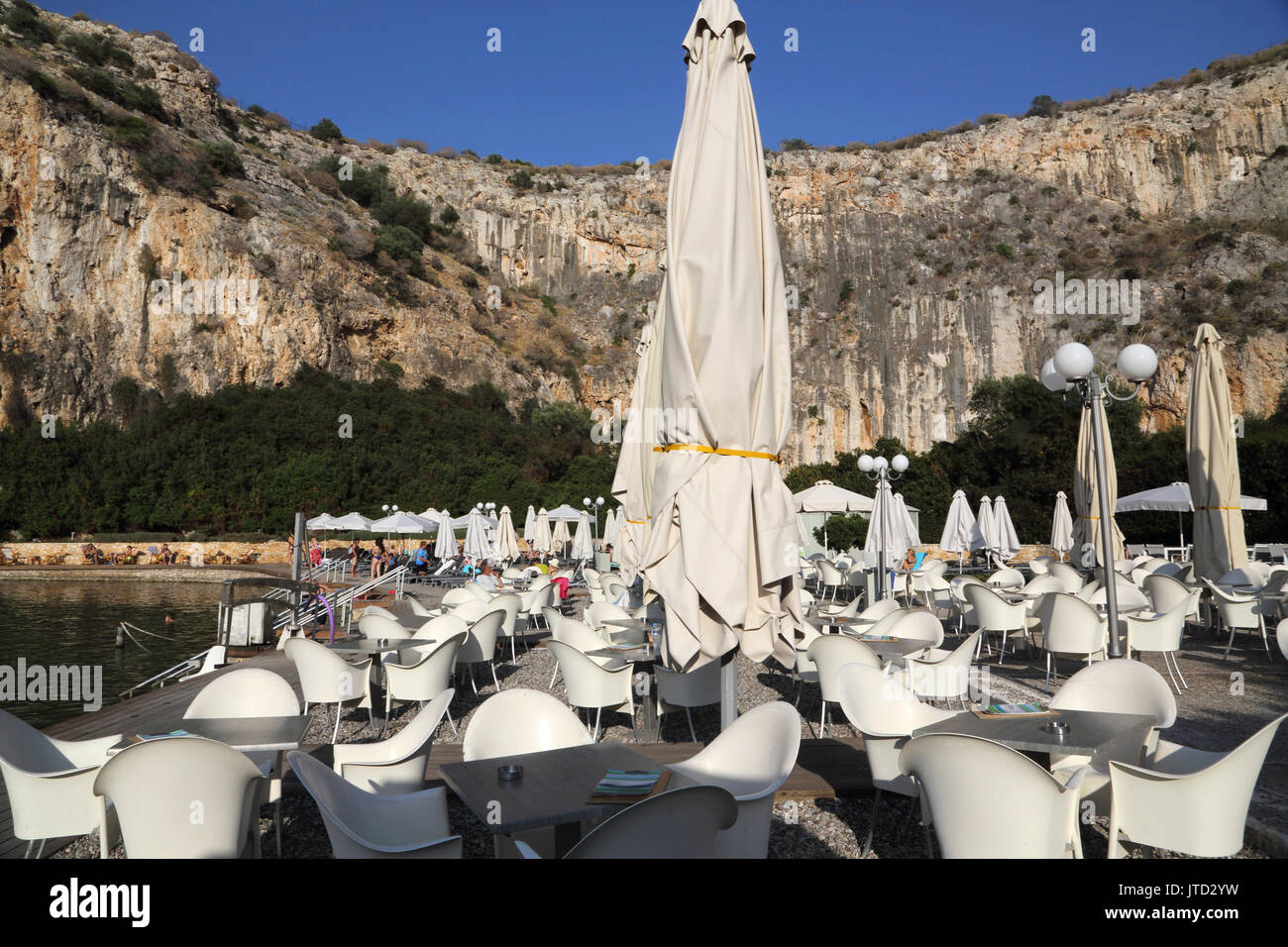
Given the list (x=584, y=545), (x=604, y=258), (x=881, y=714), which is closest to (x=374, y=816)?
(x=881, y=714)

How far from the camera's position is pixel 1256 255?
1572 inches

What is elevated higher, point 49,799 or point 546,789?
point 546,789

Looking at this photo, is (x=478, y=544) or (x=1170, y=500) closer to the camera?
(x=1170, y=500)

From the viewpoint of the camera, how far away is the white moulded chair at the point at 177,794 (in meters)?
2.36

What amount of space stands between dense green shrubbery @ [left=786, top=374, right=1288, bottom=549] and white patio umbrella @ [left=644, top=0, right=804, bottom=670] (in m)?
20.9

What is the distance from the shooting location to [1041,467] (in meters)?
29.0

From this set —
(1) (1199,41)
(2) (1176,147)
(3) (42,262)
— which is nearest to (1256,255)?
(2) (1176,147)

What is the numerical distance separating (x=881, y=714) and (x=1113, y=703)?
1054 mm

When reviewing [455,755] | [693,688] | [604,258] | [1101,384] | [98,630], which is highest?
[604,258]

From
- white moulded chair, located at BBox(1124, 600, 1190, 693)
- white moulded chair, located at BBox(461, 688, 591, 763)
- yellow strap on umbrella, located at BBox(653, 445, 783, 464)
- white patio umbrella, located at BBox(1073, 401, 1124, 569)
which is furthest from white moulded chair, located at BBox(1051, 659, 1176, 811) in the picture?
white patio umbrella, located at BBox(1073, 401, 1124, 569)

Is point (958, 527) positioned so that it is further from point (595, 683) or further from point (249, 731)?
point (249, 731)

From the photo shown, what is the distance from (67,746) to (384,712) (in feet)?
10.1

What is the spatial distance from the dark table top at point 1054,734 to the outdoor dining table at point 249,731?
2.51 m

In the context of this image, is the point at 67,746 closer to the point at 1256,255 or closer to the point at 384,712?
the point at 384,712
